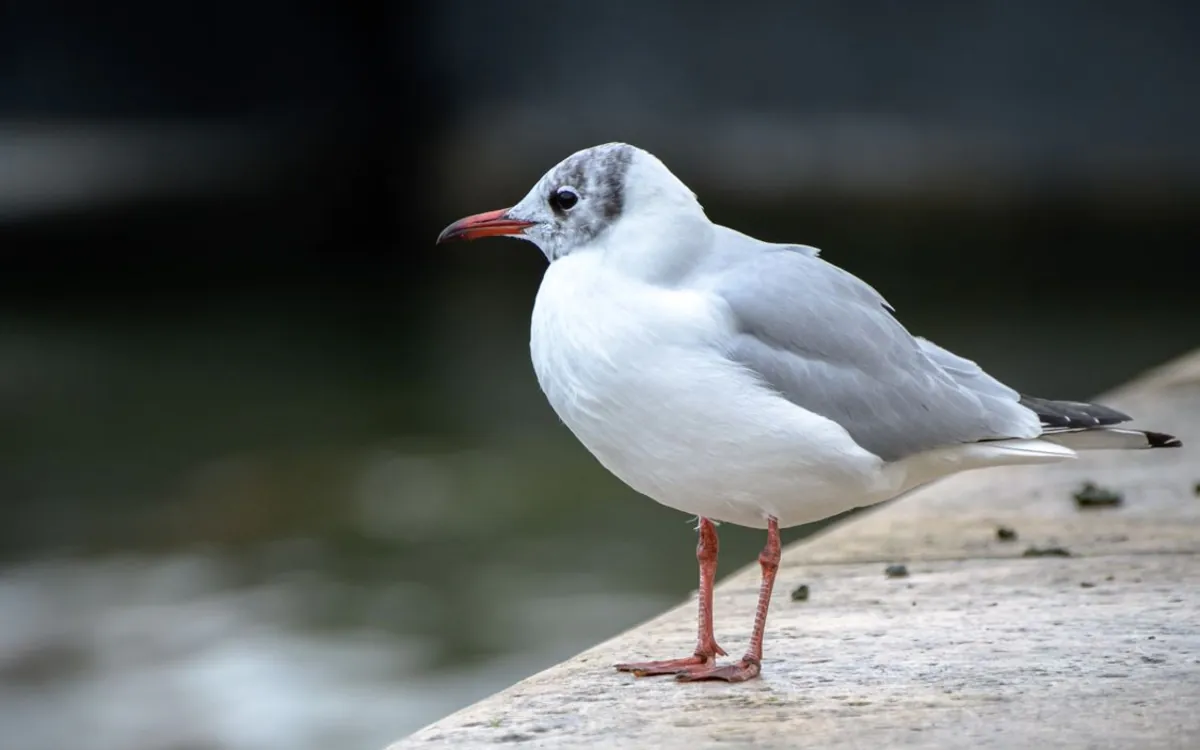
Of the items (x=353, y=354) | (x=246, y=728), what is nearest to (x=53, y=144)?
(x=353, y=354)

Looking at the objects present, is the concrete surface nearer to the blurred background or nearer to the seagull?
the seagull

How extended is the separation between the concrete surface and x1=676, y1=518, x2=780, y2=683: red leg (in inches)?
1.1

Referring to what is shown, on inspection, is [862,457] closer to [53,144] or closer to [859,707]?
[859,707]

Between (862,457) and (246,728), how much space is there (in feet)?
9.60

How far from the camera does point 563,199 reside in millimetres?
2668

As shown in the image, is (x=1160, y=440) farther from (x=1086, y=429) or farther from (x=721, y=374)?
(x=721, y=374)

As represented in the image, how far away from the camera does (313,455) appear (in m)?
7.79

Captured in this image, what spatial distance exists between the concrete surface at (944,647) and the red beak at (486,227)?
716mm

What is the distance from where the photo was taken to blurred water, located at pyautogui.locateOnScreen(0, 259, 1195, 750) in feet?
17.3

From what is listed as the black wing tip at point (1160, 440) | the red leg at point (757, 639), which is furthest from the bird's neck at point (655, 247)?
the black wing tip at point (1160, 440)

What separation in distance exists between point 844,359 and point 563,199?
496 millimetres

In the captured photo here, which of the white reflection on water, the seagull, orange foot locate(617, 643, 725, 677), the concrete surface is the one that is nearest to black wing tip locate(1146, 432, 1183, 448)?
the seagull

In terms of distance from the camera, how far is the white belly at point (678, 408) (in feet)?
8.13

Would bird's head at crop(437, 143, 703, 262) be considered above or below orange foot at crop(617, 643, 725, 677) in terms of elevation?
above
